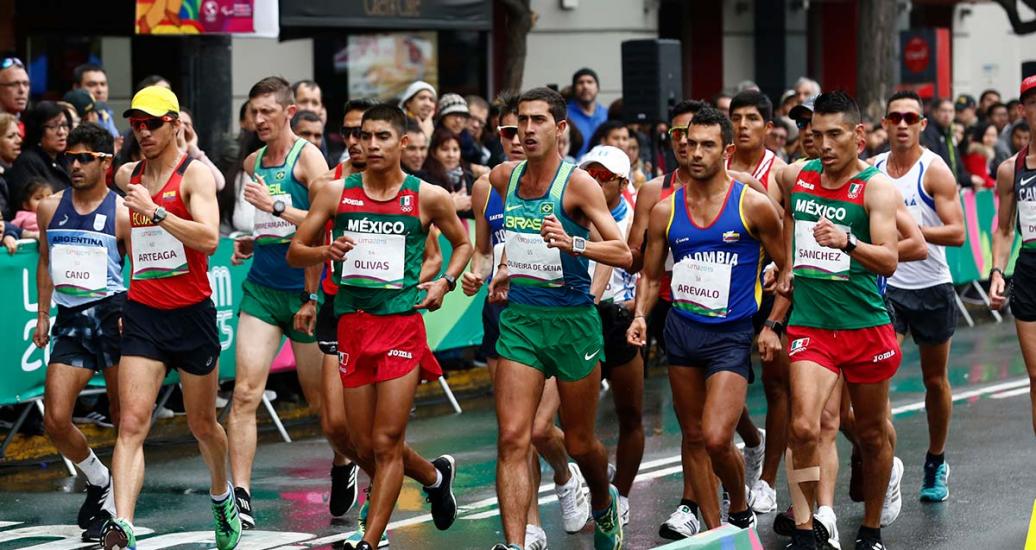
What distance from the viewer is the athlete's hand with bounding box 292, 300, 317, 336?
377 inches

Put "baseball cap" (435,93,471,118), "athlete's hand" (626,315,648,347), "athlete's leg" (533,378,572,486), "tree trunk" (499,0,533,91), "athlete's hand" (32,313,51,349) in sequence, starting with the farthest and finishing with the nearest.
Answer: "tree trunk" (499,0,533,91) < "baseball cap" (435,93,471,118) < "athlete's hand" (32,313,51,349) < "athlete's leg" (533,378,572,486) < "athlete's hand" (626,315,648,347)

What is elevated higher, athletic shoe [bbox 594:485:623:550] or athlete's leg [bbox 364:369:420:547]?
athlete's leg [bbox 364:369:420:547]

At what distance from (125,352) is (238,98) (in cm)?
1326

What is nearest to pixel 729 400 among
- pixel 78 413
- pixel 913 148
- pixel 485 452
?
pixel 913 148

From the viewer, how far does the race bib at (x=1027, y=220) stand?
10039 mm

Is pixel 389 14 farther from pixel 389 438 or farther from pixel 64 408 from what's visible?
pixel 389 438

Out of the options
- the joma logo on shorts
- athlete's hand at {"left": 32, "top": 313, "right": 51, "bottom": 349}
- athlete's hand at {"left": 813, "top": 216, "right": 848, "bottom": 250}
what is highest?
athlete's hand at {"left": 813, "top": 216, "right": 848, "bottom": 250}

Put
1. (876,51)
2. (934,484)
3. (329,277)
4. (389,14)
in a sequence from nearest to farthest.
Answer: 1. (329,277)
2. (934,484)
3. (389,14)
4. (876,51)

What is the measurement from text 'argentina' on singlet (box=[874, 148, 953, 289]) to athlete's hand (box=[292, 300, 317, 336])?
308 cm

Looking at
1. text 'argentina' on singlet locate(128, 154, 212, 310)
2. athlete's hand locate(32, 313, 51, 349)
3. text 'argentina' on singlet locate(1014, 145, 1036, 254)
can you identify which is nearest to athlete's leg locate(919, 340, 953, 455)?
text 'argentina' on singlet locate(1014, 145, 1036, 254)

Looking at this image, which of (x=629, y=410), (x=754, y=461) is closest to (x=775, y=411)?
(x=754, y=461)

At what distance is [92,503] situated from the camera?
971 centimetres

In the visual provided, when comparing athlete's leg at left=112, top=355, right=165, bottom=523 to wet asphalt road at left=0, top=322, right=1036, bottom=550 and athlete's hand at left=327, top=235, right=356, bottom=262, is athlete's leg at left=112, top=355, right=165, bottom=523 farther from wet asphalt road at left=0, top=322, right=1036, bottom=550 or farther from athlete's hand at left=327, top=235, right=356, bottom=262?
athlete's hand at left=327, top=235, right=356, bottom=262

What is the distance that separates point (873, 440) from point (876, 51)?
606 inches
